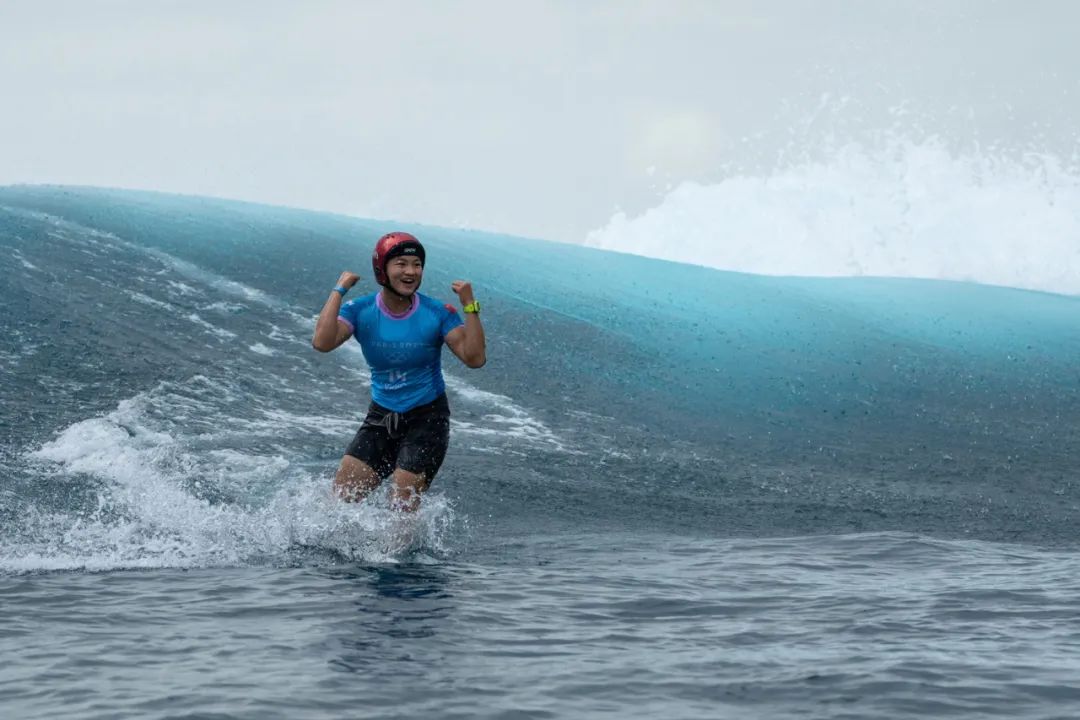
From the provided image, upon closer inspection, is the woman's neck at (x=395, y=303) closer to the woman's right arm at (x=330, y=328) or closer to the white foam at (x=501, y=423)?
the woman's right arm at (x=330, y=328)

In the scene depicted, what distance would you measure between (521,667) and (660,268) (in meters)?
16.2

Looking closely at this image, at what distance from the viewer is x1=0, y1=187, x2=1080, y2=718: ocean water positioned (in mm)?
5602

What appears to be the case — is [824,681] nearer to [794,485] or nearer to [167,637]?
[167,637]

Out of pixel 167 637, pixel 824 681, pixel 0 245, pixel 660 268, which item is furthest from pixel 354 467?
pixel 660 268

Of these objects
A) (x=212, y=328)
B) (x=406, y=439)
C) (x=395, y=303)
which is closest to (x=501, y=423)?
(x=212, y=328)

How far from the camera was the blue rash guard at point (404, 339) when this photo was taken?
784 cm

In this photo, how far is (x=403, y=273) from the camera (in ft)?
25.2

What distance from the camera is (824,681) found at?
5.50 metres

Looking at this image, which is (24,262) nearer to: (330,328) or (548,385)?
(548,385)

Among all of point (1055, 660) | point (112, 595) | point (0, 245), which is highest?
point (0, 245)

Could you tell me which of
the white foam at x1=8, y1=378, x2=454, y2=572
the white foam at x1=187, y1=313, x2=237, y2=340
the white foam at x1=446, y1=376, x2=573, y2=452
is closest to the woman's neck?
the white foam at x1=8, y1=378, x2=454, y2=572

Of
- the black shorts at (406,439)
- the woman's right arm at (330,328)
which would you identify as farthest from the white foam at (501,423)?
the woman's right arm at (330,328)

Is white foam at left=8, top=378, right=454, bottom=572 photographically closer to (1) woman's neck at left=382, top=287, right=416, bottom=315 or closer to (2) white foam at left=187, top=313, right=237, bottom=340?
(1) woman's neck at left=382, top=287, right=416, bottom=315

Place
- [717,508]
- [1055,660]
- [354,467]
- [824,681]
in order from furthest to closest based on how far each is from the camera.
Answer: [717,508], [354,467], [1055,660], [824,681]
